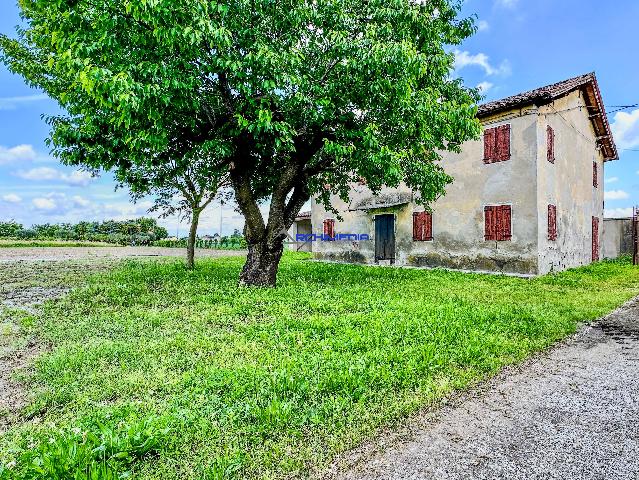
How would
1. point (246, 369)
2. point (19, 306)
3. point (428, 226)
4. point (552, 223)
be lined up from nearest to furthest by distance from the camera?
point (246, 369), point (19, 306), point (552, 223), point (428, 226)

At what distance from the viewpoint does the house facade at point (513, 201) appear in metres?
12.7

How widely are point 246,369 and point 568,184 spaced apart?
15549mm

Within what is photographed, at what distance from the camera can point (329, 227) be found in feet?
66.1

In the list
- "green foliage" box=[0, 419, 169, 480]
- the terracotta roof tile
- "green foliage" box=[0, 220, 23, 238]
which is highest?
the terracotta roof tile

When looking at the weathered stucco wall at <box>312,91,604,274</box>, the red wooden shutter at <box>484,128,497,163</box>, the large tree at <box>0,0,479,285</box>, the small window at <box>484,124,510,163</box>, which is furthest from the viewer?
the red wooden shutter at <box>484,128,497,163</box>

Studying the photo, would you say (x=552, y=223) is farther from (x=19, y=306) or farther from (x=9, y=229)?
(x=9, y=229)

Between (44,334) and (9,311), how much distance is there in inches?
92.6

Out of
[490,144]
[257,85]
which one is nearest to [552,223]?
[490,144]

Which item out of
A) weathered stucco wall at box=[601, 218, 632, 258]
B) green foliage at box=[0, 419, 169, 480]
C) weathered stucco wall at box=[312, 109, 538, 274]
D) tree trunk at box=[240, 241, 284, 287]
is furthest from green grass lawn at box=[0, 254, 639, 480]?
weathered stucco wall at box=[601, 218, 632, 258]

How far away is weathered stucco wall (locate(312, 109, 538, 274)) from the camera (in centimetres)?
1267

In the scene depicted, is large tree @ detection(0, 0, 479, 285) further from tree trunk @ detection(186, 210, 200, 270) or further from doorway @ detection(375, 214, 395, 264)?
doorway @ detection(375, 214, 395, 264)

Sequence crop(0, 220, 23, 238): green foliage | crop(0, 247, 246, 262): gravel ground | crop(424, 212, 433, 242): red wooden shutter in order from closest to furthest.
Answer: crop(424, 212, 433, 242): red wooden shutter
crop(0, 247, 246, 262): gravel ground
crop(0, 220, 23, 238): green foliage

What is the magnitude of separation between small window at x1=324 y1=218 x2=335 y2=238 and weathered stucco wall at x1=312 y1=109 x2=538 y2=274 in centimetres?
301

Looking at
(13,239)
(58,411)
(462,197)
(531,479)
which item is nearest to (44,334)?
(58,411)
